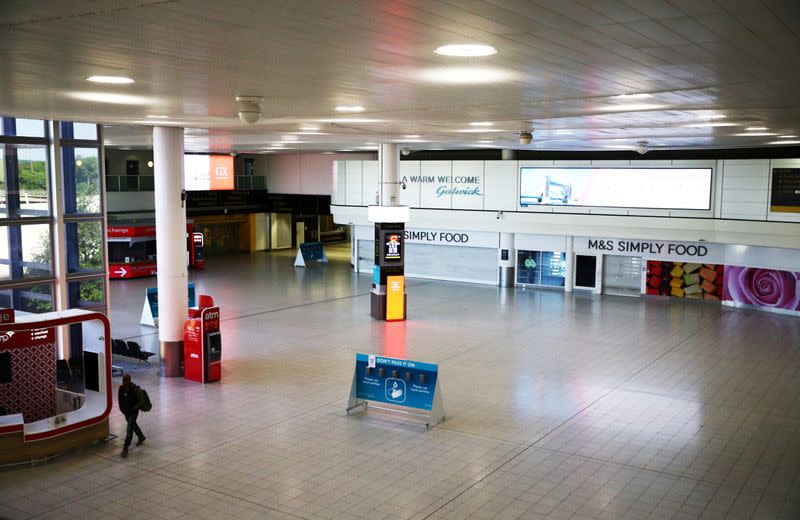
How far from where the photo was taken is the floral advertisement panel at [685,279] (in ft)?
73.5

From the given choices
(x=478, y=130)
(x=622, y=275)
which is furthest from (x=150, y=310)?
(x=622, y=275)

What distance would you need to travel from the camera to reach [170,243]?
543 inches

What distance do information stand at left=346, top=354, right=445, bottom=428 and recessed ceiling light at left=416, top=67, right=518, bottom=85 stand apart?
5.18 metres

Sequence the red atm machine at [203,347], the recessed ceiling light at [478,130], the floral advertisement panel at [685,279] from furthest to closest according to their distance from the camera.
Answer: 1. the floral advertisement panel at [685,279]
2. the recessed ceiling light at [478,130]
3. the red atm machine at [203,347]

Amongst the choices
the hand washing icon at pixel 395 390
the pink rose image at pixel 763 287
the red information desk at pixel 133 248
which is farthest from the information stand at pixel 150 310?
the pink rose image at pixel 763 287

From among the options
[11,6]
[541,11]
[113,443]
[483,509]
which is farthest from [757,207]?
[11,6]

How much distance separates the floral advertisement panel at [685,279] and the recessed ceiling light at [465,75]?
58.0 ft

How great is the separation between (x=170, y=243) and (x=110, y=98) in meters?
5.58

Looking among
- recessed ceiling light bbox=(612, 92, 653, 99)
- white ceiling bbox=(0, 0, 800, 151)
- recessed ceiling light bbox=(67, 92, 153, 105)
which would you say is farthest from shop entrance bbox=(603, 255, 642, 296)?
recessed ceiling light bbox=(67, 92, 153, 105)

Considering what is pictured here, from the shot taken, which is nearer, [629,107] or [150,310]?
[629,107]

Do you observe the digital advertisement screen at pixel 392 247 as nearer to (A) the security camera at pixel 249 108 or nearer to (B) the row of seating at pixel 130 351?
(B) the row of seating at pixel 130 351

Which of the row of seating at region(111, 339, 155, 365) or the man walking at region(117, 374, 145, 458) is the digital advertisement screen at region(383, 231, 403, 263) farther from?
the man walking at region(117, 374, 145, 458)

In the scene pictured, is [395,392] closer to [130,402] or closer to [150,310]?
[130,402]

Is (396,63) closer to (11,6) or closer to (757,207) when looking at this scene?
(11,6)
